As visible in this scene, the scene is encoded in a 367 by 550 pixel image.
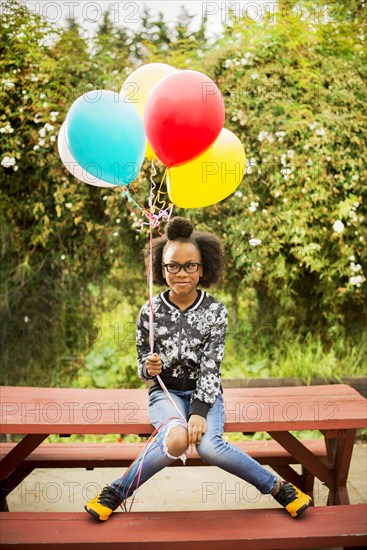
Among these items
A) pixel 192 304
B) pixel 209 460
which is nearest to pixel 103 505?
pixel 209 460

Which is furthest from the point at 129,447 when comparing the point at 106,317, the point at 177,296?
the point at 106,317

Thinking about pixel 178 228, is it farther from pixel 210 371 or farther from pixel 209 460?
pixel 209 460

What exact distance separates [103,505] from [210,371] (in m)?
0.77

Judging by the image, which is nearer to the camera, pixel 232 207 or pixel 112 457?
pixel 112 457

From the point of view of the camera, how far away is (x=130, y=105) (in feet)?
9.20

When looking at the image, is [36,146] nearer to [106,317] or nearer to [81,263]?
[81,263]

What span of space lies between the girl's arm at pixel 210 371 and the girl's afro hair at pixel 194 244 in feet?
0.71

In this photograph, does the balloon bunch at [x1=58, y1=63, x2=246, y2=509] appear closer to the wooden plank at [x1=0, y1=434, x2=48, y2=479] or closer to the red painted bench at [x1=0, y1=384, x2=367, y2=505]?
the red painted bench at [x1=0, y1=384, x2=367, y2=505]

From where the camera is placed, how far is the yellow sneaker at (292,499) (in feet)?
9.02

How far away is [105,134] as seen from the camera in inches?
106

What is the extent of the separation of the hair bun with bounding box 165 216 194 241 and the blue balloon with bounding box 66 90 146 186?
351 millimetres

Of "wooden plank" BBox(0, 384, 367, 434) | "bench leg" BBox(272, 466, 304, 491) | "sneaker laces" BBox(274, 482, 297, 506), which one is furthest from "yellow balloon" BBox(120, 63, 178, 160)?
"bench leg" BBox(272, 466, 304, 491)

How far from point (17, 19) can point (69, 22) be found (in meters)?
0.43

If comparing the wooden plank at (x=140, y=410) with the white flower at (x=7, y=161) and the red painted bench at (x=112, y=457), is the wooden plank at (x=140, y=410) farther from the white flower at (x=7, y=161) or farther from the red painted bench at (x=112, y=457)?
the white flower at (x=7, y=161)
